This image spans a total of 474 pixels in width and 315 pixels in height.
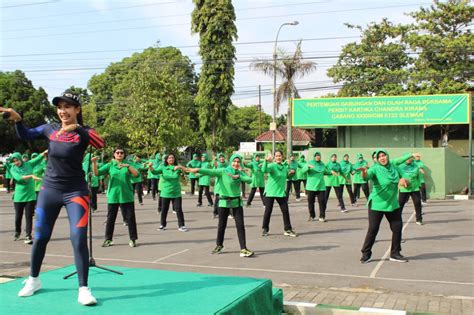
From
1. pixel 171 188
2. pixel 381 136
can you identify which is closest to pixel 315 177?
pixel 171 188

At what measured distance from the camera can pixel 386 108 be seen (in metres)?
23.2

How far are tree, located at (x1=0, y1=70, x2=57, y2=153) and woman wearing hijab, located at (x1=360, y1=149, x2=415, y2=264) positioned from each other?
3107 cm

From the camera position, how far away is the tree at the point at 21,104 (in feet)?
119

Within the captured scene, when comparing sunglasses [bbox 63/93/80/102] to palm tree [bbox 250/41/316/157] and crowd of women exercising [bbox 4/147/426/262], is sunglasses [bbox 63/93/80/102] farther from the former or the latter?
palm tree [bbox 250/41/316/157]

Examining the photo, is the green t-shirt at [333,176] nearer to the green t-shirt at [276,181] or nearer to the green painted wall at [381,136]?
the green t-shirt at [276,181]

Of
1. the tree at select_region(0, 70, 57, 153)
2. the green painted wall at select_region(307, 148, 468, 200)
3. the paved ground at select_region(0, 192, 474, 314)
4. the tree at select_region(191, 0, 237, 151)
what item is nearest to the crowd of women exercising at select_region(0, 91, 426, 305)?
the paved ground at select_region(0, 192, 474, 314)

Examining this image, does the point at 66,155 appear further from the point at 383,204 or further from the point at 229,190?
the point at 383,204

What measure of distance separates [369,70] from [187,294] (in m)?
30.8

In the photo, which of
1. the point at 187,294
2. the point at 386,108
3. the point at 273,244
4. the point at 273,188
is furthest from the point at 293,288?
the point at 386,108

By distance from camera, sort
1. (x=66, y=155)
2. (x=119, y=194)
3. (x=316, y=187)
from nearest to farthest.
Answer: (x=66, y=155), (x=119, y=194), (x=316, y=187)

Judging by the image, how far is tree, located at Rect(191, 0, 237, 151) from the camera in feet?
114

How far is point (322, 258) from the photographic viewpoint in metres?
9.02

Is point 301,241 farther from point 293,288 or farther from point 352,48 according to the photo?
point 352,48

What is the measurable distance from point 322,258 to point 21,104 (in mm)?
33380
